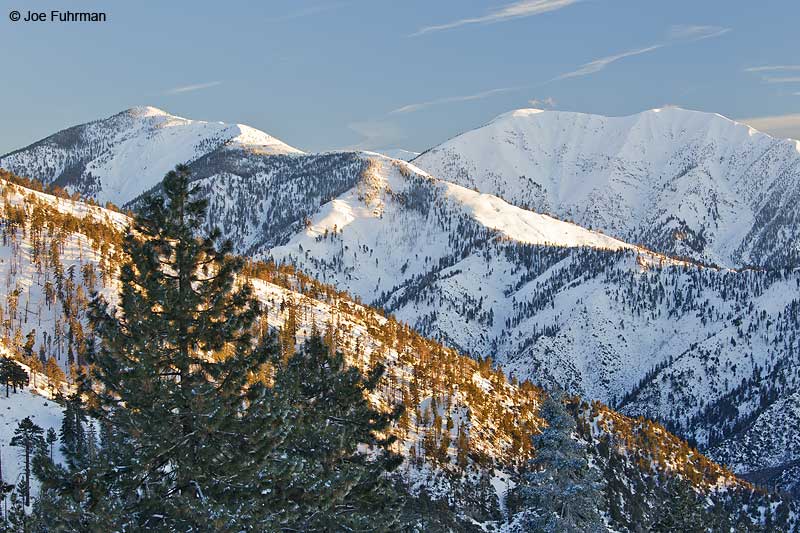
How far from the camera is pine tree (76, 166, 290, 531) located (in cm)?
1748

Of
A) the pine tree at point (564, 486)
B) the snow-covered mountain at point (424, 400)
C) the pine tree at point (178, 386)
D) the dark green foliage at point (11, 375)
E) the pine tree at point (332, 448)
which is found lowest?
the snow-covered mountain at point (424, 400)

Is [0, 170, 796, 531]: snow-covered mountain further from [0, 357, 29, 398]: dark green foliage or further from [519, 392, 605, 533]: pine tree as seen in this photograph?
[519, 392, 605, 533]: pine tree

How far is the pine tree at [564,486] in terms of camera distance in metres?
33.7

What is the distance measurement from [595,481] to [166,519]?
2492 centimetres

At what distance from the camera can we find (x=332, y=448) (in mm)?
26719

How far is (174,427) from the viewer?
17.9 metres

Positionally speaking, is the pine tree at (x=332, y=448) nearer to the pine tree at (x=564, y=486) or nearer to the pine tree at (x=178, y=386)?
the pine tree at (x=178, y=386)

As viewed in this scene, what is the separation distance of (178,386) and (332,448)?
9.96m

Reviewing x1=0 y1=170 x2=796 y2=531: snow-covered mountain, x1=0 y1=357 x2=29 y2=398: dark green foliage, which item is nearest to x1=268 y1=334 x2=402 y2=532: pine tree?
x1=0 y1=170 x2=796 y2=531: snow-covered mountain

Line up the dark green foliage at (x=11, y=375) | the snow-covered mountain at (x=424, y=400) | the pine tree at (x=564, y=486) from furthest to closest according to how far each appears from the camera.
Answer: the snow-covered mountain at (x=424, y=400) < the dark green foliage at (x=11, y=375) < the pine tree at (x=564, y=486)

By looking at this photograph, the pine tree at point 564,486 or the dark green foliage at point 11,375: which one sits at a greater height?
the pine tree at point 564,486

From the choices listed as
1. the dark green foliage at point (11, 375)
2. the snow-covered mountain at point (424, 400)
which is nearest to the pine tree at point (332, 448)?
the snow-covered mountain at point (424, 400)

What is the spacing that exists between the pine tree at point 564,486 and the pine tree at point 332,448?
29.1 ft

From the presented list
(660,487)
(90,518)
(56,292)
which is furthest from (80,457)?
(660,487)
